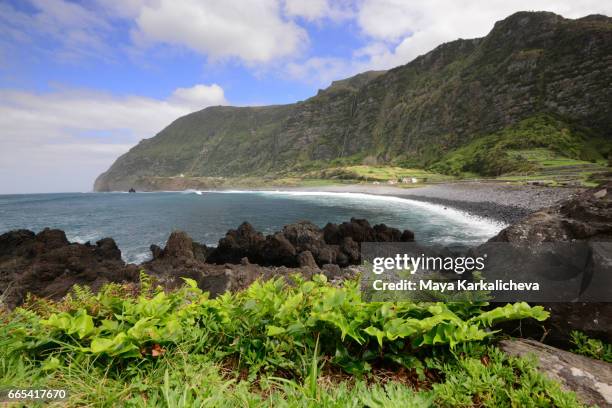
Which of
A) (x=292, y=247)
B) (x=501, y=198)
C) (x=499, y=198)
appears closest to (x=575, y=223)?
(x=292, y=247)

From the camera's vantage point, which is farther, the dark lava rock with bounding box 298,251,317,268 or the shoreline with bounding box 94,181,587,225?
the shoreline with bounding box 94,181,587,225

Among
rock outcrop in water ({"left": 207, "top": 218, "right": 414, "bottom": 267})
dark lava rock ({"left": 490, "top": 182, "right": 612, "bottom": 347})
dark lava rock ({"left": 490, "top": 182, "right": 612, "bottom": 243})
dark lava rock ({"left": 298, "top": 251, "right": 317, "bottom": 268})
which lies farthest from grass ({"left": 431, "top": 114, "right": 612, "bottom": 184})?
dark lava rock ({"left": 490, "top": 182, "right": 612, "bottom": 347})

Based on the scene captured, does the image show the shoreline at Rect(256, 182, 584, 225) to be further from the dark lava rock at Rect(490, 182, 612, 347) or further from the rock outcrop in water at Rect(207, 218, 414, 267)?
the dark lava rock at Rect(490, 182, 612, 347)

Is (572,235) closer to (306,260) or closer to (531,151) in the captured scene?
(306,260)

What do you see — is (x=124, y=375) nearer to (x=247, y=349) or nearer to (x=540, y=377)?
(x=247, y=349)

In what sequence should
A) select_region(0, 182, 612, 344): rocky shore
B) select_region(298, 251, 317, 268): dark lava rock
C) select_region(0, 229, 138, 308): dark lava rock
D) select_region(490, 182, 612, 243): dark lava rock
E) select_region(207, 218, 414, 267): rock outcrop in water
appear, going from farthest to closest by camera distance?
select_region(207, 218, 414, 267): rock outcrop in water, select_region(298, 251, 317, 268): dark lava rock, select_region(0, 229, 138, 308): dark lava rock, select_region(490, 182, 612, 243): dark lava rock, select_region(0, 182, 612, 344): rocky shore

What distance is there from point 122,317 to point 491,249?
5597mm

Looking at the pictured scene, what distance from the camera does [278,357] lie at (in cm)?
331

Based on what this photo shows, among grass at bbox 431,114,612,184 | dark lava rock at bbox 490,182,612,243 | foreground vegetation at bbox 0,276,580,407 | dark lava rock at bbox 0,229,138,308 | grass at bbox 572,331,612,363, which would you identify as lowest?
dark lava rock at bbox 0,229,138,308

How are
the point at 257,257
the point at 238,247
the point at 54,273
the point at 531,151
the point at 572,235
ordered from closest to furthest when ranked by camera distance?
the point at 572,235 → the point at 54,273 → the point at 257,257 → the point at 238,247 → the point at 531,151

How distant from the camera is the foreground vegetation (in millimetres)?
2818

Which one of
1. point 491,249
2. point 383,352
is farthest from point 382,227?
point 383,352

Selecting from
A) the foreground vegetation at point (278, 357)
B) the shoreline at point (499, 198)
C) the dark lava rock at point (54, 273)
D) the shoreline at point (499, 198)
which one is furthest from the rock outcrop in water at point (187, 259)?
the shoreline at point (499, 198)

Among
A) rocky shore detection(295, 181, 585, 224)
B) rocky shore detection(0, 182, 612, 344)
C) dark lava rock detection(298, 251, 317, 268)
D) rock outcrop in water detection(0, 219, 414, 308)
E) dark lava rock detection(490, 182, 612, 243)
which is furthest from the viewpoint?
rocky shore detection(295, 181, 585, 224)
